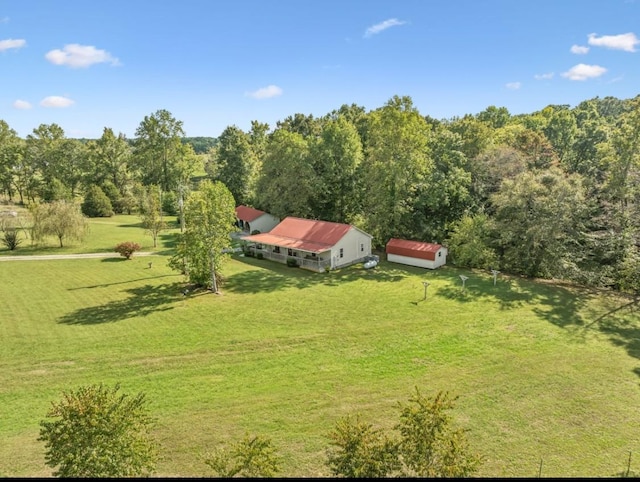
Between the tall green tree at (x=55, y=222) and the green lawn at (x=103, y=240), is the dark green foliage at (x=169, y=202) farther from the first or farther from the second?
the tall green tree at (x=55, y=222)

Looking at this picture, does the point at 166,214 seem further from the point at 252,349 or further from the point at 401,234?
the point at 252,349

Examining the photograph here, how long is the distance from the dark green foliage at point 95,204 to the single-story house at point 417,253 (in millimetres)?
46374

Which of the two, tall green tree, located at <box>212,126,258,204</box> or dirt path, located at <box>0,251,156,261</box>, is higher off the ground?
tall green tree, located at <box>212,126,258,204</box>

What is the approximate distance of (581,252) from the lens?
32062 mm

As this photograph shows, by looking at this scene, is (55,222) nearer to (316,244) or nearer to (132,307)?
(132,307)

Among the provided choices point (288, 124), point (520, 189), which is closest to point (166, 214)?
point (288, 124)

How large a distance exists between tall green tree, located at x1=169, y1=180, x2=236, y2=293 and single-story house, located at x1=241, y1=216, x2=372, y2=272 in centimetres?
883

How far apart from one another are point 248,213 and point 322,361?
1376 inches

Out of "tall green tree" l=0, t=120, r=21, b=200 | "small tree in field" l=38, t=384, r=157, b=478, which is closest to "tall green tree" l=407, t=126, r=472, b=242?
"small tree in field" l=38, t=384, r=157, b=478

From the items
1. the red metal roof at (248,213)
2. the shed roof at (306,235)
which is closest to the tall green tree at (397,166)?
the shed roof at (306,235)

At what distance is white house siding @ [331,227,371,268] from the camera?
1415 inches

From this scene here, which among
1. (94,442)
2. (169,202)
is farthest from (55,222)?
(94,442)

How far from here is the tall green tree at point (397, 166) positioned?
39.4 m

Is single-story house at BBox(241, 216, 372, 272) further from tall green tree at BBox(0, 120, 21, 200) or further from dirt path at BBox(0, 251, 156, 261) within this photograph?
tall green tree at BBox(0, 120, 21, 200)
